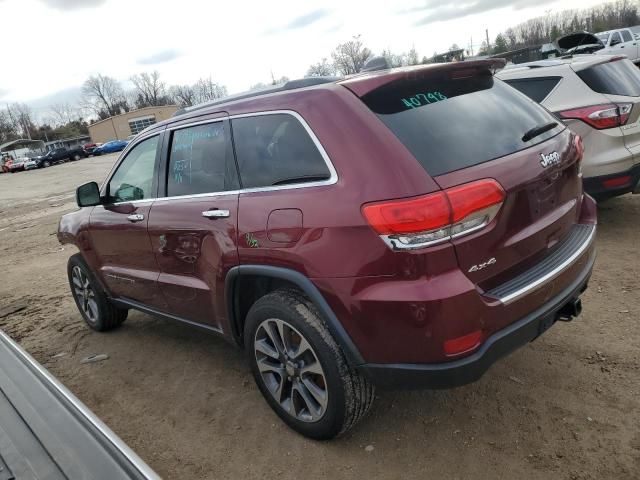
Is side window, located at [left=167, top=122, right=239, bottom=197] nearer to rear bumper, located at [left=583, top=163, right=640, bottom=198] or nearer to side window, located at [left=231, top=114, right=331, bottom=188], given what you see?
side window, located at [left=231, top=114, right=331, bottom=188]

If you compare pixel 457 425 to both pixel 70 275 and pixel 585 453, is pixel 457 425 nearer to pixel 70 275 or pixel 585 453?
pixel 585 453

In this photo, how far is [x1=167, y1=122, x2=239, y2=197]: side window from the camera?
303 centimetres

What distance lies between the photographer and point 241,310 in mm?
3070

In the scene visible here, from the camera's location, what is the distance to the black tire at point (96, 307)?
4645 millimetres

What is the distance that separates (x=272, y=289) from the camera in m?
2.96

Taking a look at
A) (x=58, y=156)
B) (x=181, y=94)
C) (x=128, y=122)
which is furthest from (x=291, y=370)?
(x=181, y=94)

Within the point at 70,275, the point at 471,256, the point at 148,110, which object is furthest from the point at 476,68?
the point at 148,110

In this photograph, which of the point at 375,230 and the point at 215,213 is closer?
the point at 375,230

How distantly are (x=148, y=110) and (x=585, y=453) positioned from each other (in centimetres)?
8028

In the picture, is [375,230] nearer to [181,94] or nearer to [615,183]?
[615,183]

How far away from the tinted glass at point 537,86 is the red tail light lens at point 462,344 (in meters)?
4.05

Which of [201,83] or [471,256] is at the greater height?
[201,83]

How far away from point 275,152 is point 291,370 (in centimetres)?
116

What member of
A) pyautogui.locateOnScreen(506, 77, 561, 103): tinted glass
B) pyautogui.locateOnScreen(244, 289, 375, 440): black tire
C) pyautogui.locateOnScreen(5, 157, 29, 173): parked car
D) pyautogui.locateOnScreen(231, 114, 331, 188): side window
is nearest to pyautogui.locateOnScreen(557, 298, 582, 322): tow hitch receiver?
pyautogui.locateOnScreen(244, 289, 375, 440): black tire
